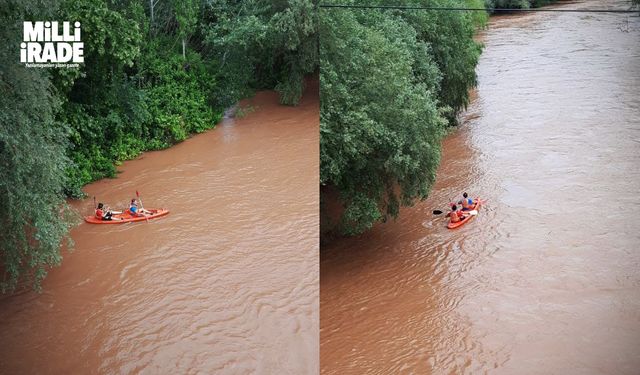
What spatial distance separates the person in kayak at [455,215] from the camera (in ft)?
25.3

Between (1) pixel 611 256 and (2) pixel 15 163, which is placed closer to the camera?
(2) pixel 15 163

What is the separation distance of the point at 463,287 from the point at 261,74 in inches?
275

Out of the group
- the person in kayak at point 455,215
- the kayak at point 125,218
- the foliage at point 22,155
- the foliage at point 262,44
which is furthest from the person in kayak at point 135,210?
the foliage at point 262,44

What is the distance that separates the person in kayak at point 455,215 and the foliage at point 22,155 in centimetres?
435

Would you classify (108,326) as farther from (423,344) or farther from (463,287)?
(463,287)

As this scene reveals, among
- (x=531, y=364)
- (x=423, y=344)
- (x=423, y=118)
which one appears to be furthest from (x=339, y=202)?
(x=531, y=364)

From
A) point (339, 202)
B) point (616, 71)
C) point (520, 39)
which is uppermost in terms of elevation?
point (520, 39)

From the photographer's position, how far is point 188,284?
21.5ft

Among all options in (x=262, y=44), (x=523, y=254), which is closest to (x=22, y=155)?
(x=523, y=254)

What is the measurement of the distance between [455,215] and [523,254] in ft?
3.24

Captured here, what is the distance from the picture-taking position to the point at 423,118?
649cm

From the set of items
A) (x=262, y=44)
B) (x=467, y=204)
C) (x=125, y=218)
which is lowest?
(x=125, y=218)

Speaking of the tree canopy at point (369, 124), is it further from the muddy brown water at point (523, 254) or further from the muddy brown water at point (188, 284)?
A: the muddy brown water at point (188, 284)

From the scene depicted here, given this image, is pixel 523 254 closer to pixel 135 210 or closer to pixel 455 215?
pixel 455 215
